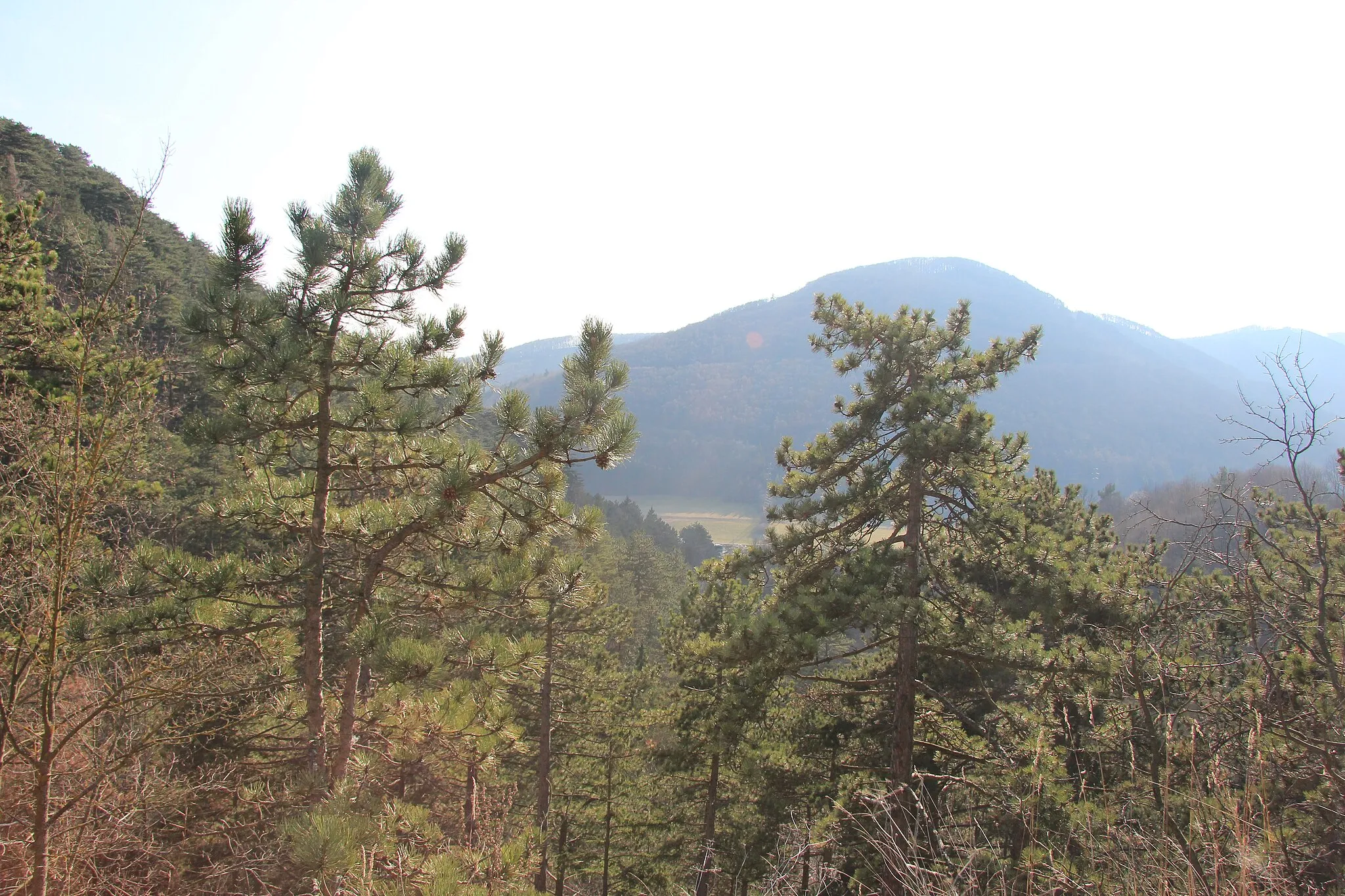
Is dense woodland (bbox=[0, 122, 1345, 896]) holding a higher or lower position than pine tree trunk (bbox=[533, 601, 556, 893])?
higher

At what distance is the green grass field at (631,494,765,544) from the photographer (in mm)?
108062

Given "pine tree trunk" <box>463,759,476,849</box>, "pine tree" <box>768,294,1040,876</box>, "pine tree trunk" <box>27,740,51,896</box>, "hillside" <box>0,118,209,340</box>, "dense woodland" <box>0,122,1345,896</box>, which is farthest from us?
"hillside" <box>0,118,209,340</box>

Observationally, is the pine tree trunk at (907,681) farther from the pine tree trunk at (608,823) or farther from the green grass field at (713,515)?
the green grass field at (713,515)

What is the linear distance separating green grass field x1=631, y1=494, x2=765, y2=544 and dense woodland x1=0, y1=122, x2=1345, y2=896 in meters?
86.6

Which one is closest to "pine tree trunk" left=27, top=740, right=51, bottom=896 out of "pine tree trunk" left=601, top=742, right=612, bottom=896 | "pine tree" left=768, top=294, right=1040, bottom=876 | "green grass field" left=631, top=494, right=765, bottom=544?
"pine tree" left=768, top=294, right=1040, bottom=876

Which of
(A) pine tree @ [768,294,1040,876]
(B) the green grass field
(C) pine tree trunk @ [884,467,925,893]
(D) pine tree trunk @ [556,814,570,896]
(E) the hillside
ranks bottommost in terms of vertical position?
(B) the green grass field

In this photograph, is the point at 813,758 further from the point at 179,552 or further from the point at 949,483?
the point at 179,552

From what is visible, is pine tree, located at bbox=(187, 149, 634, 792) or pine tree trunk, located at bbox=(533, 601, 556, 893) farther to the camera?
pine tree trunk, located at bbox=(533, 601, 556, 893)

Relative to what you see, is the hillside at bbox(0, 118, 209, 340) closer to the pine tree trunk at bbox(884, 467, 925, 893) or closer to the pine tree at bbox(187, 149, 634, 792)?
the pine tree at bbox(187, 149, 634, 792)

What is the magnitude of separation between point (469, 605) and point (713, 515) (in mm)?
129373

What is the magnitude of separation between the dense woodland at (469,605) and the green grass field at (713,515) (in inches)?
3408

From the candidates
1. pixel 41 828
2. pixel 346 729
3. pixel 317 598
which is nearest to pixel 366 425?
pixel 317 598

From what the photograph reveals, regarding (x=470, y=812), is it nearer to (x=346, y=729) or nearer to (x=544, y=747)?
(x=544, y=747)

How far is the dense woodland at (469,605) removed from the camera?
3762mm
